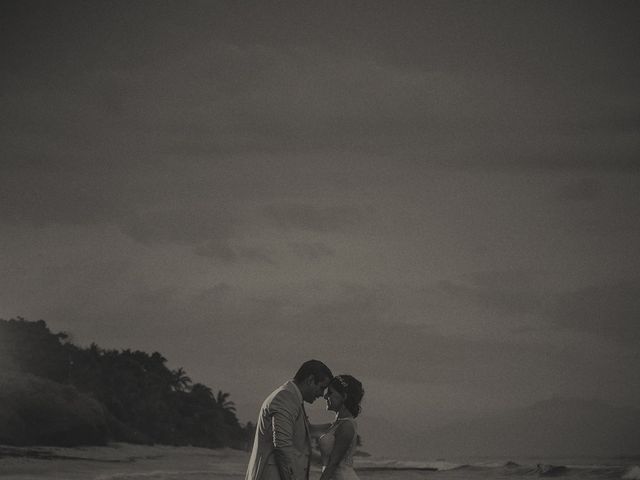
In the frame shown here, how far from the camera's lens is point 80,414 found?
44.1 meters

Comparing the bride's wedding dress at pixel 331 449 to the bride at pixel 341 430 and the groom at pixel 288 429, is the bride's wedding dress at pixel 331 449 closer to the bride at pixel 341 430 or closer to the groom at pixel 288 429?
the bride at pixel 341 430

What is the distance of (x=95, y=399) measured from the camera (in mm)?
50188

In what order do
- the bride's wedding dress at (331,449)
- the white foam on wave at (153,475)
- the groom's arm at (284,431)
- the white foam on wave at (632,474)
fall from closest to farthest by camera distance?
the groom's arm at (284,431) → the bride's wedding dress at (331,449) → the white foam on wave at (153,475) → the white foam on wave at (632,474)

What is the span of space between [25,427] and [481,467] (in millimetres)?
29927

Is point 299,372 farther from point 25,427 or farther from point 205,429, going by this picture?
point 205,429

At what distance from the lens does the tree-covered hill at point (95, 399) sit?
43125 millimetres

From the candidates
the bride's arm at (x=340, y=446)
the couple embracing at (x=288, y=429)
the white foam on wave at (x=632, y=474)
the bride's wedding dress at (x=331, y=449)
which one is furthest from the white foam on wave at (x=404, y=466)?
the couple embracing at (x=288, y=429)

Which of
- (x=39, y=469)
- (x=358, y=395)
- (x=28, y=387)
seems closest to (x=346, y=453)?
(x=358, y=395)

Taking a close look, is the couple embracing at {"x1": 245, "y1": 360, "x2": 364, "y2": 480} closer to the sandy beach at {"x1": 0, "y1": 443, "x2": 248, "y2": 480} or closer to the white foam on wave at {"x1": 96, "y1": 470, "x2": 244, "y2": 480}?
the sandy beach at {"x1": 0, "y1": 443, "x2": 248, "y2": 480}

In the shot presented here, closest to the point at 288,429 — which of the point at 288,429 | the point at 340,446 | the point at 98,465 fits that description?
the point at 288,429

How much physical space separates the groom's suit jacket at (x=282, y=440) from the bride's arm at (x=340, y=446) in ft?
2.95

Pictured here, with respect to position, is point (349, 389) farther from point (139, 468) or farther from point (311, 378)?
point (139, 468)

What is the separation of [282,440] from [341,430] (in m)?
1.22

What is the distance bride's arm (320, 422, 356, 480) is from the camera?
23.5ft
